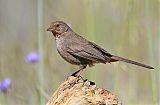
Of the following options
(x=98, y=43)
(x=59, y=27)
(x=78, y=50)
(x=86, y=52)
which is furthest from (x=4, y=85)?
(x=98, y=43)

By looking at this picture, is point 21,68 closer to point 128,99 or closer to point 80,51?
point 128,99

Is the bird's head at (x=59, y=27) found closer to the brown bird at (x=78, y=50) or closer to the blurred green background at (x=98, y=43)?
the brown bird at (x=78, y=50)

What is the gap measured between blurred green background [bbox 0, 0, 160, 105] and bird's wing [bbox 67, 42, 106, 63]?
1.00 feet

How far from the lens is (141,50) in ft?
36.3

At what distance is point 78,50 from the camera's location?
6688 mm

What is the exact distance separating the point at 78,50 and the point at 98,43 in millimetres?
3552

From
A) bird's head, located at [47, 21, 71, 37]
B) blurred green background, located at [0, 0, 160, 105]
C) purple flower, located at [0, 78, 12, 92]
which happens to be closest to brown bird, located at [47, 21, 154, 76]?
bird's head, located at [47, 21, 71, 37]

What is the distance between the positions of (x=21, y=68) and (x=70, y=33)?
2983 millimetres

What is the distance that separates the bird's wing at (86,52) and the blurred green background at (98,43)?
0.30 meters

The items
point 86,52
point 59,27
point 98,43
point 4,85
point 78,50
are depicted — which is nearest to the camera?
point 86,52

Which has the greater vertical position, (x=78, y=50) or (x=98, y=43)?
(x=98, y=43)

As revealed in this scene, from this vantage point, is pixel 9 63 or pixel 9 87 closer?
pixel 9 87

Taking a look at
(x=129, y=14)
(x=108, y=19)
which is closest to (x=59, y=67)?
(x=108, y=19)

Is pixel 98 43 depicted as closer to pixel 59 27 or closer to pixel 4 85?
pixel 4 85
